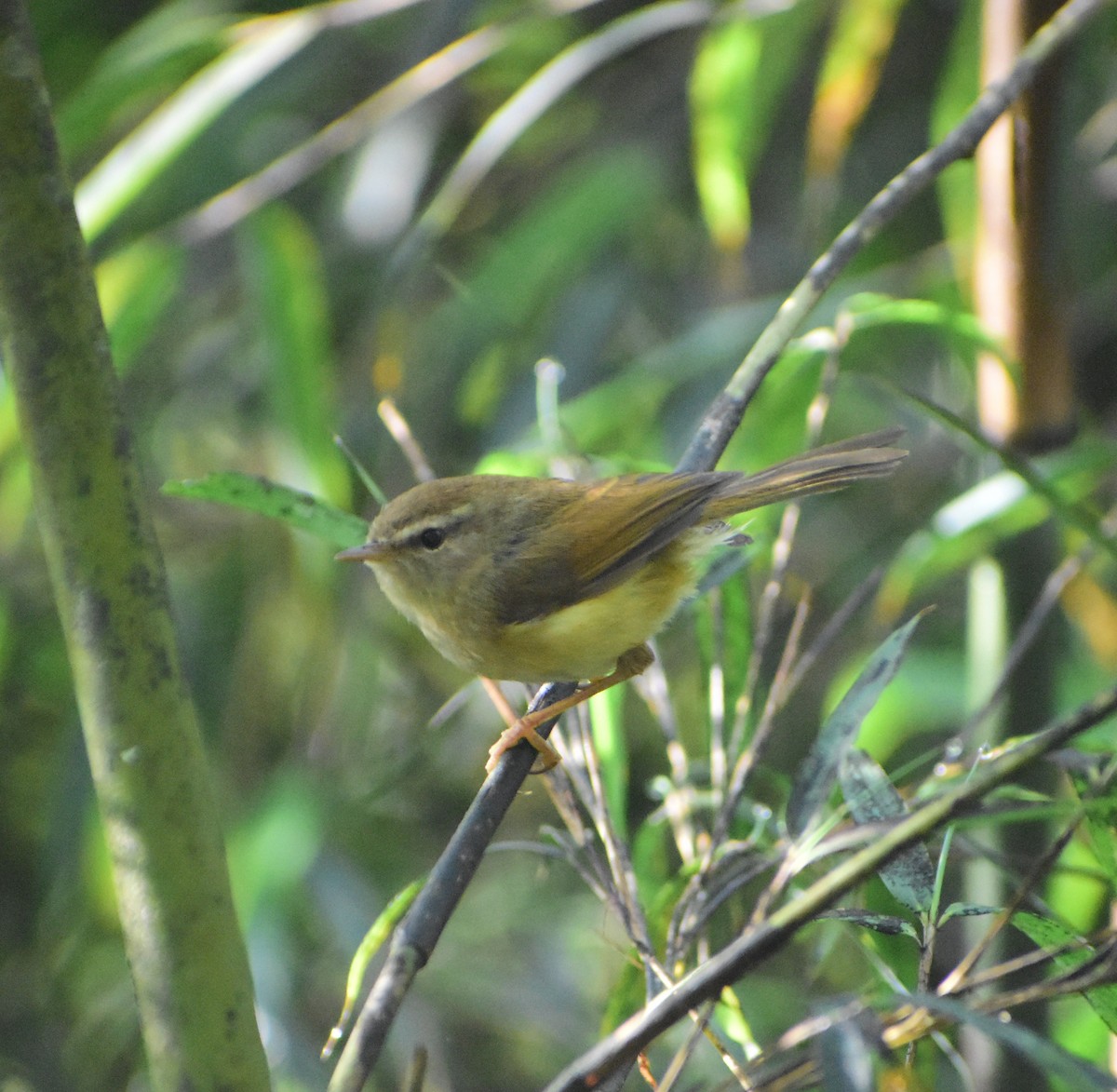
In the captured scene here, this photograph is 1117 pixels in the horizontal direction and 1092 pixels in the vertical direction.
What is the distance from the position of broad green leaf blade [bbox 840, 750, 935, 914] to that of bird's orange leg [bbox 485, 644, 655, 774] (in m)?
0.35

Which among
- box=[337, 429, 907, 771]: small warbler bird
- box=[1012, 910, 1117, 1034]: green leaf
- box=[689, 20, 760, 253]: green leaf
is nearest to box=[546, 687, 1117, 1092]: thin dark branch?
box=[1012, 910, 1117, 1034]: green leaf

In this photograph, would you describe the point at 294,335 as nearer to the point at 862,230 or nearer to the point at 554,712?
the point at 554,712

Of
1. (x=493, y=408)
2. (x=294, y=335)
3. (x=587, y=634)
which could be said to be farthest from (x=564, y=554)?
(x=493, y=408)

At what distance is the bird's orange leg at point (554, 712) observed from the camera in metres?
1.54

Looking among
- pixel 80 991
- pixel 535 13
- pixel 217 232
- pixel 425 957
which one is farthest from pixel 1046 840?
pixel 80 991

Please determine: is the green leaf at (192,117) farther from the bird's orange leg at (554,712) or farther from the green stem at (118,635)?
the green stem at (118,635)

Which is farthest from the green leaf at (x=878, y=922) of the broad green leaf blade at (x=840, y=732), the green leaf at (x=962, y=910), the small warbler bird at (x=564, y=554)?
the small warbler bird at (x=564, y=554)

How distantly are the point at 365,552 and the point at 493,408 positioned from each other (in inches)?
42.4

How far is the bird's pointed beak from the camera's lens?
69.8 inches

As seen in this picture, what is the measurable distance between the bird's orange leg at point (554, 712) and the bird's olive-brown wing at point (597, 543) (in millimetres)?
118

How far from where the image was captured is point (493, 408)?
2844mm

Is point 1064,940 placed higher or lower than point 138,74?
lower

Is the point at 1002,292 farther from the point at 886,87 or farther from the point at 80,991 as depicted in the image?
the point at 80,991

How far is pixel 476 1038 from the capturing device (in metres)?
3.44
